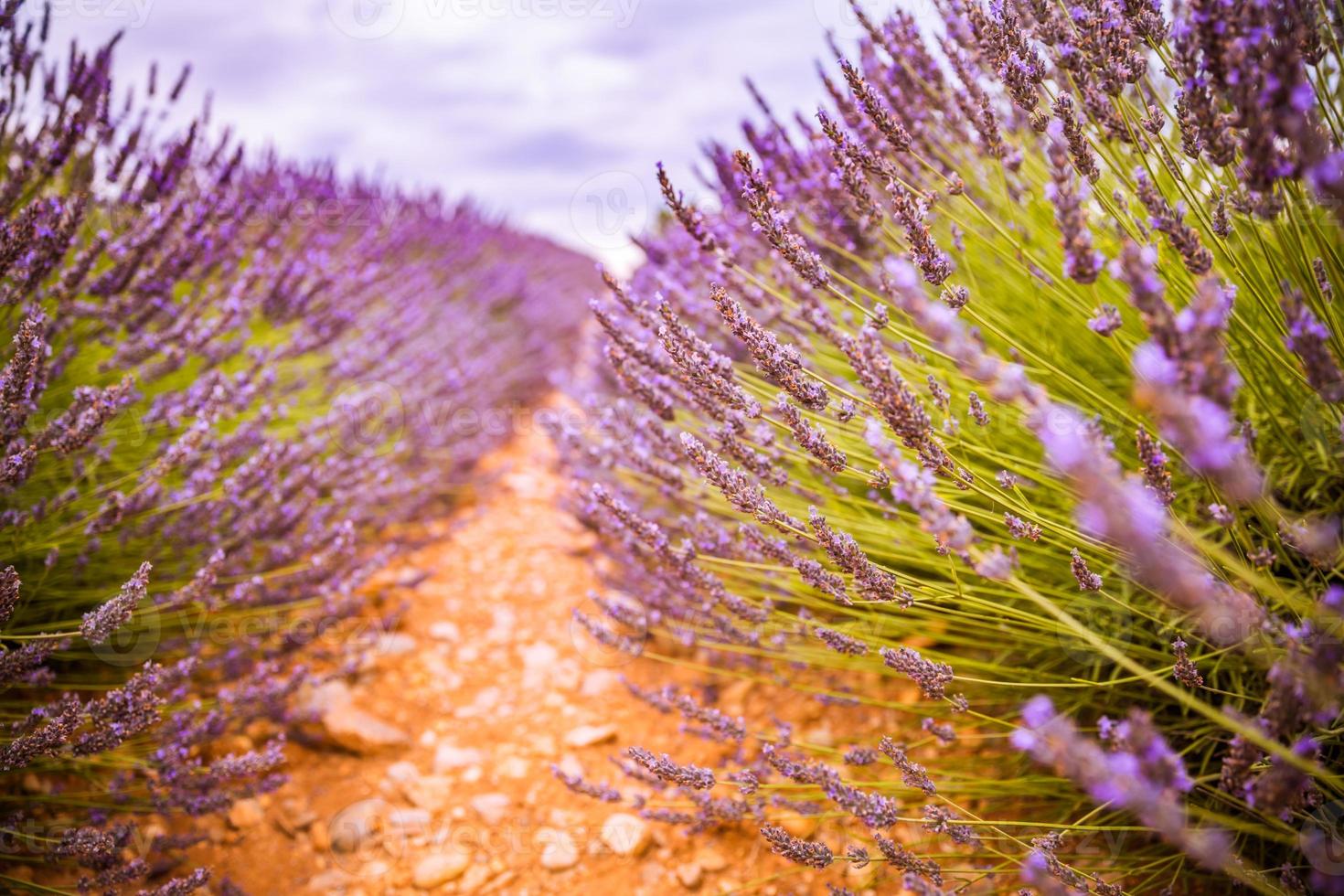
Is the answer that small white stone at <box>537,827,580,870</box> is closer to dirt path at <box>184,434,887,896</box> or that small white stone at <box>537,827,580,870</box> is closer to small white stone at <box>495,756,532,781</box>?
dirt path at <box>184,434,887,896</box>

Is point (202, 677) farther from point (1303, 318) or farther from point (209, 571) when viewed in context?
point (1303, 318)

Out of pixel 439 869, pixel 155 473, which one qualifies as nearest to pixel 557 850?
pixel 439 869

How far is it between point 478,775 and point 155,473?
3.69 feet

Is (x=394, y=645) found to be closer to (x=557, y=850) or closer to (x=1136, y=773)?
(x=557, y=850)

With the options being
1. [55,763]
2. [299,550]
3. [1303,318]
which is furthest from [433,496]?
[1303,318]

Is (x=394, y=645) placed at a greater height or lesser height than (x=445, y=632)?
lesser

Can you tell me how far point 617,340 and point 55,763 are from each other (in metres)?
1.46

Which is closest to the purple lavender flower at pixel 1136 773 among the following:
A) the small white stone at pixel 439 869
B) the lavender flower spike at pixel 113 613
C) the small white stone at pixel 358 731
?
the lavender flower spike at pixel 113 613

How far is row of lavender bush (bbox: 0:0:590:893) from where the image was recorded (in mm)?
1320

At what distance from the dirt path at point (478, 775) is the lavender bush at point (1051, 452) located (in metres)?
0.17

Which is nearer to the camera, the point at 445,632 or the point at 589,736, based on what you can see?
the point at 589,736

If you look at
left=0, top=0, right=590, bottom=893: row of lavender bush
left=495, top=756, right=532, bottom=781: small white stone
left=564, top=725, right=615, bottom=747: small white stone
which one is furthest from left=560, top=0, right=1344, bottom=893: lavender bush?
left=0, top=0, right=590, bottom=893: row of lavender bush

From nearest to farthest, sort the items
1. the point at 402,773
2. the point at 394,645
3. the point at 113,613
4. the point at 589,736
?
the point at 113,613 → the point at 402,773 → the point at 589,736 → the point at 394,645

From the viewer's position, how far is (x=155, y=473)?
147 cm
